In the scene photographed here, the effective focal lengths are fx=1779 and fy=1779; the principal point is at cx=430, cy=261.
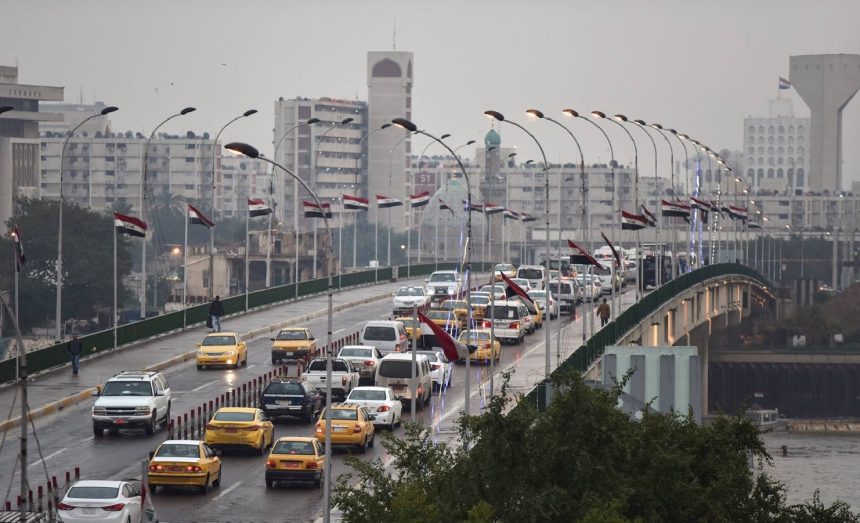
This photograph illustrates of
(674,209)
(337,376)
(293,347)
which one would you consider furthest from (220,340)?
(674,209)

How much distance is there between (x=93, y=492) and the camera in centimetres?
3195

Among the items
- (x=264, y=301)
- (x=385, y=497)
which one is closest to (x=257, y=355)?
(x=264, y=301)

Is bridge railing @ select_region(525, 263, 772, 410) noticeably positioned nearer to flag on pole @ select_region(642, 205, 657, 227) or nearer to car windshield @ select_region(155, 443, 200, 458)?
flag on pole @ select_region(642, 205, 657, 227)

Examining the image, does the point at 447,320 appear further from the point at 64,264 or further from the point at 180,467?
the point at 64,264

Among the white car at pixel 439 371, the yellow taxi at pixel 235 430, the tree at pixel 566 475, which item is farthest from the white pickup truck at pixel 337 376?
the tree at pixel 566 475

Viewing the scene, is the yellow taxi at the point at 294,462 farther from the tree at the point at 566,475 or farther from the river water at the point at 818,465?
the river water at the point at 818,465

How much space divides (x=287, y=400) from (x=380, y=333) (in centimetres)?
1284

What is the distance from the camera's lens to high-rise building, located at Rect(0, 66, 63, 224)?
7279 inches

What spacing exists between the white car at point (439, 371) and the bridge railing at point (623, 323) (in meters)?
4.15

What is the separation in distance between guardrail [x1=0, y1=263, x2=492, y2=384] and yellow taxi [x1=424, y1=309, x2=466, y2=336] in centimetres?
760

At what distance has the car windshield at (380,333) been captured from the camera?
59.8 meters

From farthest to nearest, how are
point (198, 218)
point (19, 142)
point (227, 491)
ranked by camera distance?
point (19, 142) < point (198, 218) < point (227, 491)

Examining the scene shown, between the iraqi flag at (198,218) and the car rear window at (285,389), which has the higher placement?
the iraqi flag at (198,218)

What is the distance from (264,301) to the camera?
270 feet
